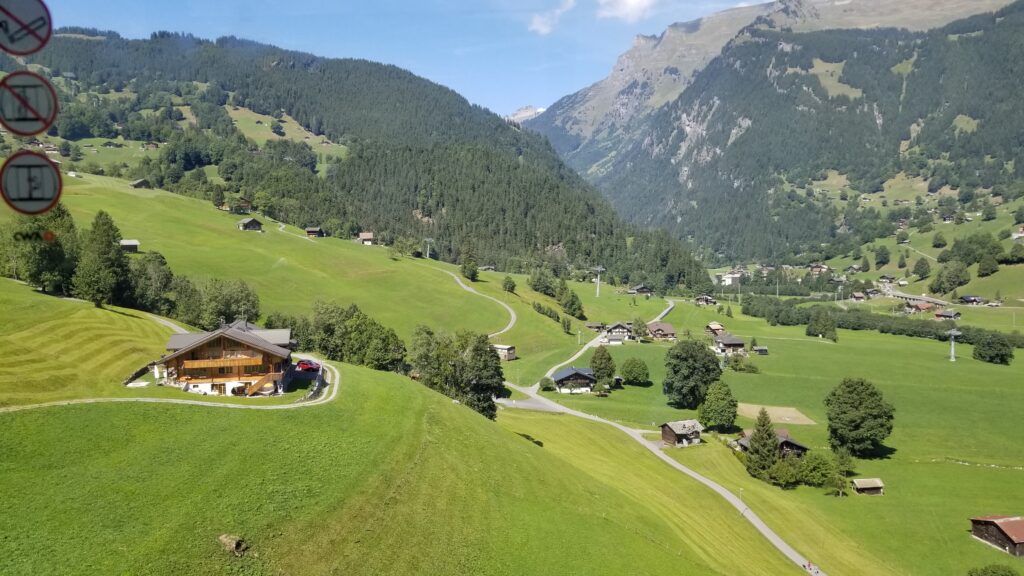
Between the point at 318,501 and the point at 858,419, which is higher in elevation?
the point at 318,501

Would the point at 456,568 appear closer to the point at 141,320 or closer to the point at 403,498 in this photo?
the point at 403,498

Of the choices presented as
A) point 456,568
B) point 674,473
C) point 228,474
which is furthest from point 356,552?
point 674,473

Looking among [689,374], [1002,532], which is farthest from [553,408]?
[1002,532]

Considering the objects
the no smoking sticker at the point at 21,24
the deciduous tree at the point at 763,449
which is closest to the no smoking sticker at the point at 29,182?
the no smoking sticker at the point at 21,24

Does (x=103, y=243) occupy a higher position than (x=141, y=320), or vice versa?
(x=103, y=243)

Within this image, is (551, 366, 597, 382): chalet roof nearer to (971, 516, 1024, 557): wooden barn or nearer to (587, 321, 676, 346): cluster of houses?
(587, 321, 676, 346): cluster of houses

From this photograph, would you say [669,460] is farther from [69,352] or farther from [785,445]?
[69,352]

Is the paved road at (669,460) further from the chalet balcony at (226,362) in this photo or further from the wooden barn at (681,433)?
the chalet balcony at (226,362)
